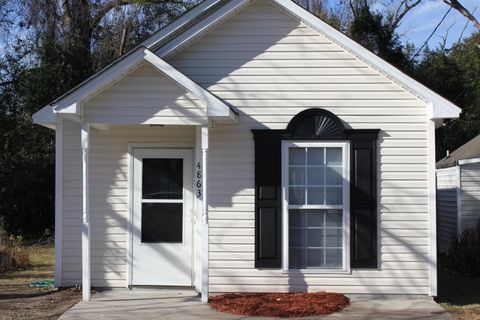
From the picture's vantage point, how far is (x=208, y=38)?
917 centimetres

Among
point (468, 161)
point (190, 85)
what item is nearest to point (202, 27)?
point (190, 85)

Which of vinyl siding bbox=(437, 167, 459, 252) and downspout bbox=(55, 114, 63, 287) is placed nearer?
downspout bbox=(55, 114, 63, 287)

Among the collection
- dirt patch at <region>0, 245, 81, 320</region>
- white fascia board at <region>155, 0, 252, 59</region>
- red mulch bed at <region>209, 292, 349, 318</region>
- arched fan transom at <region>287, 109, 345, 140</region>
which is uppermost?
white fascia board at <region>155, 0, 252, 59</region>

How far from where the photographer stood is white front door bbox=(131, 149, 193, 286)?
918cm

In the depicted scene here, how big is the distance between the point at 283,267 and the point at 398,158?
249 centimetres

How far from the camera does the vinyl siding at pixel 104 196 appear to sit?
363 inches

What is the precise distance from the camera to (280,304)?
8164mm

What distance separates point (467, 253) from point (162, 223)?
272 inches

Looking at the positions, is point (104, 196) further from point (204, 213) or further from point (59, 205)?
point (204, 213)

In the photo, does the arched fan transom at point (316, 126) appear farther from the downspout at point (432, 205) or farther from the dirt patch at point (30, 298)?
the dirt patch at point (30, 298)

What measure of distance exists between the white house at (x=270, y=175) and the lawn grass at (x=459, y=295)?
51 centimetres

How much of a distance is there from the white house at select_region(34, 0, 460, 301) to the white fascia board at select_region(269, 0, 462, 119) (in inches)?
0.8

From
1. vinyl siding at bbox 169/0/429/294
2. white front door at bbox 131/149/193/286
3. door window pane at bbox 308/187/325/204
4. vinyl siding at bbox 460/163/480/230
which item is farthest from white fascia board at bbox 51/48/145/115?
vinyl siding at bbox 460/163/480/230

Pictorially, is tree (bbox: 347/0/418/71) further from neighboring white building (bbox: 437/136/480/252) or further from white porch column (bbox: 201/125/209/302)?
white porch column (bbox: 201/125/209/302)
